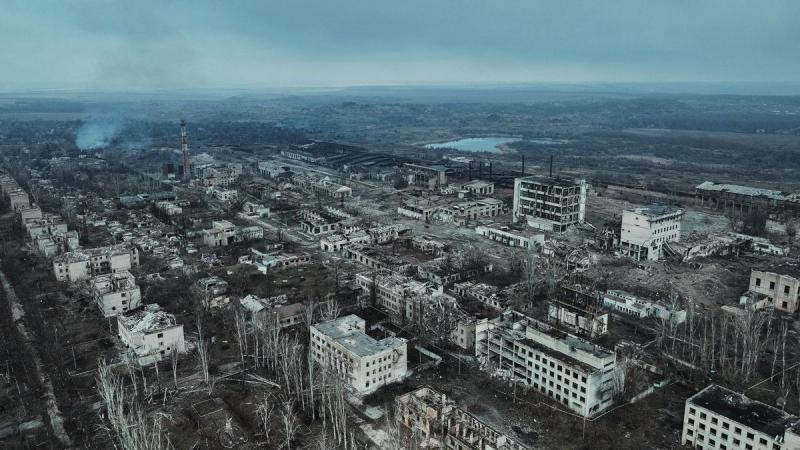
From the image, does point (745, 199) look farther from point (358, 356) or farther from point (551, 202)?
point (358, 356)

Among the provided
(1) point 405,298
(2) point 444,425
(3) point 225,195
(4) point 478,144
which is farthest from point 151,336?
(4) point 478,144

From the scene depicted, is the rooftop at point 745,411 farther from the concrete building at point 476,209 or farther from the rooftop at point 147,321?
the concrete building at point 476,209

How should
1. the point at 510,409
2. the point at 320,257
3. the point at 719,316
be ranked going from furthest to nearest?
the point at 320,257 → the point at 719,316 → the point at 510,409

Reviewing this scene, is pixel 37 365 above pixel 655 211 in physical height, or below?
below

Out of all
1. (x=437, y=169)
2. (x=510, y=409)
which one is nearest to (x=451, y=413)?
(x=510, y=409)

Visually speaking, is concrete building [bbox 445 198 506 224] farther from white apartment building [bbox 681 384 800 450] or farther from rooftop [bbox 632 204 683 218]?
white apartment building [bbox 681 384 800 450]

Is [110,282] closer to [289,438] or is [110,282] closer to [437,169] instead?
[289,438]

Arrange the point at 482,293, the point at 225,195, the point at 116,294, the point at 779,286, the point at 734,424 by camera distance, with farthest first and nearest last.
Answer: the point at 225,195 < the point at 482,293 < the point at 779,286 < the point at 116,294 < the point at 734,424
